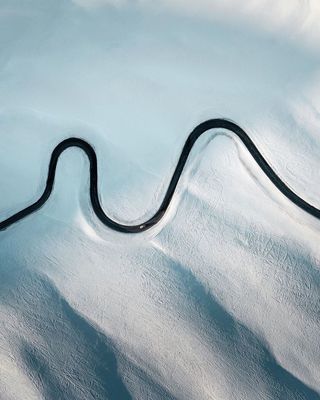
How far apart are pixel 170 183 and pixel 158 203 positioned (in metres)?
0.56

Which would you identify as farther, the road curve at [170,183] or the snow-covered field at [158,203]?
the road curve at [170,183]

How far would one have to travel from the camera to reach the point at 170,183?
9.89 meters

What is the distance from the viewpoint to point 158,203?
9.84m

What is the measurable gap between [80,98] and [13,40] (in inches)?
83.4

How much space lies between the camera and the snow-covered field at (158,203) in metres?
9.33

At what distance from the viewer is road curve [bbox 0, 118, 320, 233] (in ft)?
32.0

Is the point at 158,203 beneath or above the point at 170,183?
beneath

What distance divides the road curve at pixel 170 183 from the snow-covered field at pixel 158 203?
0.14 metres

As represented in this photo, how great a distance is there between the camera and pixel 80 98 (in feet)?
32.4

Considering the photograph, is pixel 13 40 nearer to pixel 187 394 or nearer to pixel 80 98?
pixel 80 98

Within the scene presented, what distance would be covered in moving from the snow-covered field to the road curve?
14 centimetres

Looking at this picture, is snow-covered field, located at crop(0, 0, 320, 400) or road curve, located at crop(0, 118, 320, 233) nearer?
snow-covered field, located at crop(0, 0, 320, 400)

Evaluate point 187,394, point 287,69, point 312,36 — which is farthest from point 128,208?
point 312,36

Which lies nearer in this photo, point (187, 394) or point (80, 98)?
point (187, 394)
